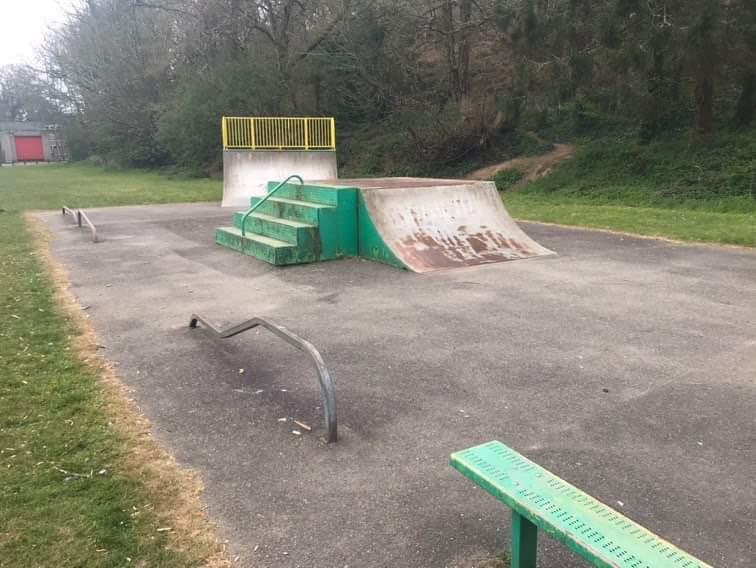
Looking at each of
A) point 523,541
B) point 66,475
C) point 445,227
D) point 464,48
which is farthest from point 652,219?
point 464,48

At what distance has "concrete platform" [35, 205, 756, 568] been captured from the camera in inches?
105

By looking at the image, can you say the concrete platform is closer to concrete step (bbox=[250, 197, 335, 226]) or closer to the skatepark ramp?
the skatepark ramp

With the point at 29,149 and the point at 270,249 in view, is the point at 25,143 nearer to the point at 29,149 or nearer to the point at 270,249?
the point at 29,149

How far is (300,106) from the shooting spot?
2694cm

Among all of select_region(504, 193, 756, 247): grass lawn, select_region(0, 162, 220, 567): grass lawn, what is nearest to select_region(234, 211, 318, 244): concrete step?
select_region(0, 162, 220, 567): grass lawn

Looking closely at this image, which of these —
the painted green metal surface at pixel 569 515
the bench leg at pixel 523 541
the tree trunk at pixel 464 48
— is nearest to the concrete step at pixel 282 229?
the painted green metal surface at pixel 569 515

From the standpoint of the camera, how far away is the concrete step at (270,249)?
27.6ft

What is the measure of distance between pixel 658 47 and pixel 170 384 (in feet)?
43.8

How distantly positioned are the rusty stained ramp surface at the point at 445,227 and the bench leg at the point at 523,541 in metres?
5.83

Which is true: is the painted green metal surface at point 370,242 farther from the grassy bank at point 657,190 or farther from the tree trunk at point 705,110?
the tree trunk at point 705,110

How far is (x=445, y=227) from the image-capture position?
901 centimetres

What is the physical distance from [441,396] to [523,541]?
5.96 ft

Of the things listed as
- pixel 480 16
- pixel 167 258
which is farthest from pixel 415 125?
pixel 167 258

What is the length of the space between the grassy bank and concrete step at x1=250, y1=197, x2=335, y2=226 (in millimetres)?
5353
